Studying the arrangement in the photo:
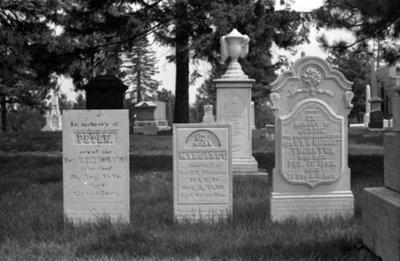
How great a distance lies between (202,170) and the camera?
642cm

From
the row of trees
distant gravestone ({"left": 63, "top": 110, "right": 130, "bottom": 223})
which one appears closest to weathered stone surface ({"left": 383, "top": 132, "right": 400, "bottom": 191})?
distant gravestone ({"left": 63, "top": 110, "right": 130, "bottom": 223})

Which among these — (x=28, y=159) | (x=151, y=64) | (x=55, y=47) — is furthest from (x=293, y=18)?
(x=151, y=64)

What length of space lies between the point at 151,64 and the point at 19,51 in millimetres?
61929

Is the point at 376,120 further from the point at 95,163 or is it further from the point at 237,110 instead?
the point at 95,163

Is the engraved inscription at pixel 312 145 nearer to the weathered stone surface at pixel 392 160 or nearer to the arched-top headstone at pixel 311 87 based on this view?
the arched-top headstone at pixel 311 87

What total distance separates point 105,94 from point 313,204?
115 inches

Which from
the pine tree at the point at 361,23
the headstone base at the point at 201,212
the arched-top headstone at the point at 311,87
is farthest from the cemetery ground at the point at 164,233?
the pine tree at the point at 361,23

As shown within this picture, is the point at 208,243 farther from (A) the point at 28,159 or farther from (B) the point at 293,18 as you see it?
(B) the point at 293,18

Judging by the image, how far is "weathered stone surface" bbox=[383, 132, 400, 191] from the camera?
3.91 metres

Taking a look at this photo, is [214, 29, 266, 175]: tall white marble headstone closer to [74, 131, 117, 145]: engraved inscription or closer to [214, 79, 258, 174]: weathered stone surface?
[214, 79, 258, 174]: weathered stone surface

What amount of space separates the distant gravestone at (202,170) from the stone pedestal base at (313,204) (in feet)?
2.13

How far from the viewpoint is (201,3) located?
671 inches

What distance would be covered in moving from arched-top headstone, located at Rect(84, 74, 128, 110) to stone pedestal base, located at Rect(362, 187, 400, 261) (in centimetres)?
339

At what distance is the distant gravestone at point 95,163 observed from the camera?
6273mm
